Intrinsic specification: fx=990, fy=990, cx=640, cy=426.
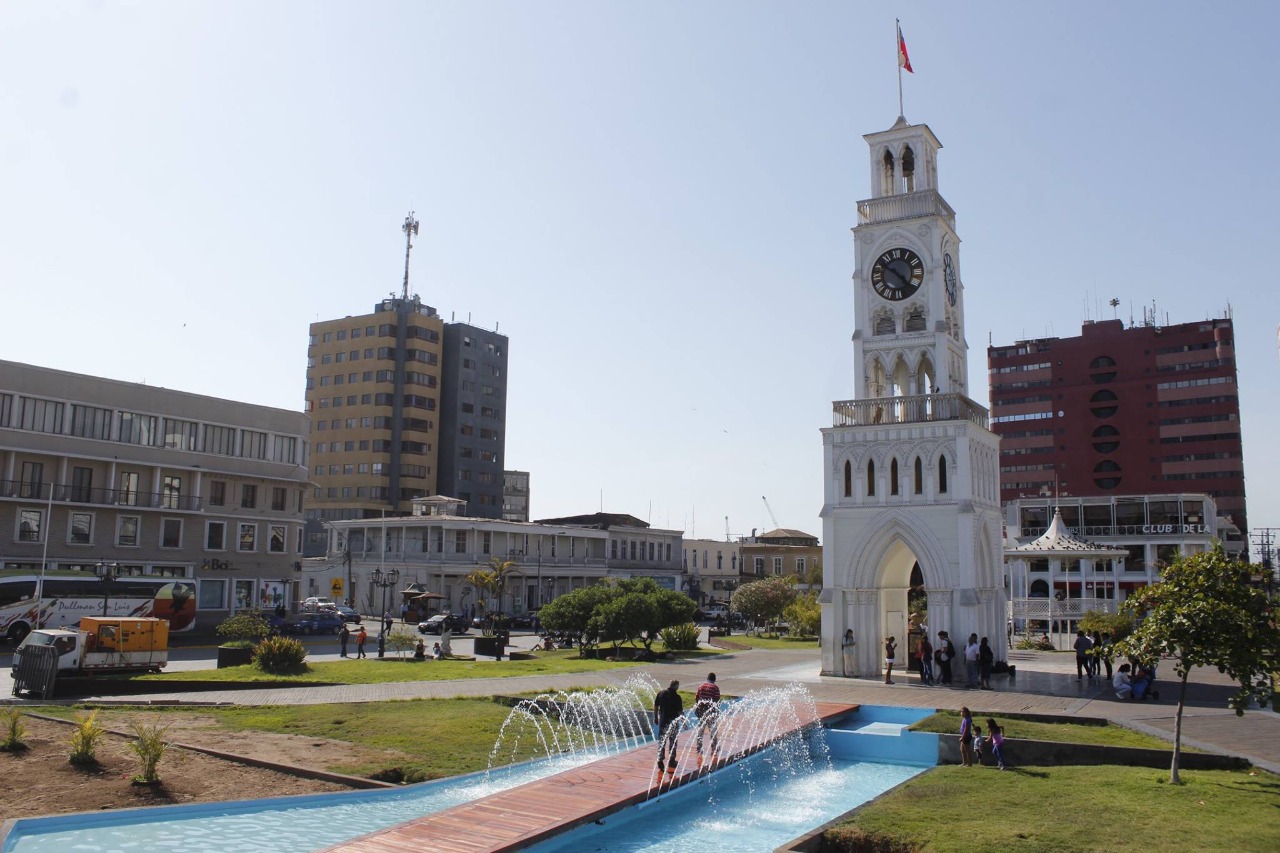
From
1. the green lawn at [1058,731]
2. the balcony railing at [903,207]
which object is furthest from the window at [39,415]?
the green lawn at [1058,731]

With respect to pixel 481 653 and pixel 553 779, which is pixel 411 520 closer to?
pixel 481 653

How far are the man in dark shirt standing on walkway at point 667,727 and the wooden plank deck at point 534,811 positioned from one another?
216mm

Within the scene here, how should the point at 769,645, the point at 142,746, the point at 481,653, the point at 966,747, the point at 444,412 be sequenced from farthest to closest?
the point at 444,412
the point at 769,645
the point at 481,653
the point at 966,747
the point at 142,746

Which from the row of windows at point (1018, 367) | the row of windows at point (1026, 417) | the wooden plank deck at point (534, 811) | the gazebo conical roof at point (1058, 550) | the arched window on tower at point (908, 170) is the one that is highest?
the row of windows at point (1018, 367)

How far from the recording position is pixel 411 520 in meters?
74.5

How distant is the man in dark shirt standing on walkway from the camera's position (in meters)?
15.4

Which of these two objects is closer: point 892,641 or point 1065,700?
point 1065,700

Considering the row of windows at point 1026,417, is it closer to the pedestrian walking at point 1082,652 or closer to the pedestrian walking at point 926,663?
the pedestrian walking at point 1082,652

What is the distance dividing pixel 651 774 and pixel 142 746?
7.62 m

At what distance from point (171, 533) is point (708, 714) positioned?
4463 cm

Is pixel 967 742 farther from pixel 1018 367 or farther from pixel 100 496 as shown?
pixel 1018 367

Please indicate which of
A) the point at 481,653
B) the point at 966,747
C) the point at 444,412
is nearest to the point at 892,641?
the point at 966,747

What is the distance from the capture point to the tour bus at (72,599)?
132ft

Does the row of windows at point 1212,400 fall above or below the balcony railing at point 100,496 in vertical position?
above
